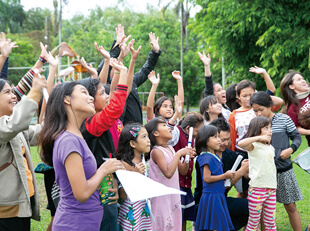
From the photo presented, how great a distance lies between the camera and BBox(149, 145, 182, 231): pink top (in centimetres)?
377

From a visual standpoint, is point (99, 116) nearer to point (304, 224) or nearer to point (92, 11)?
point (304, 224)

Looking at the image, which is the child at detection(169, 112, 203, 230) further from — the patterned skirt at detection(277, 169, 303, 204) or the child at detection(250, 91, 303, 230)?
the patterned skirt at detection(277, 169, 303, 204)

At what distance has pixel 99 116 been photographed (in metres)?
2.82

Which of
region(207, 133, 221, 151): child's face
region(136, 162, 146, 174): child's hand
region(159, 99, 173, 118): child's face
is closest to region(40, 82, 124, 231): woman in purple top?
region(136, 162, 146, 174): child's hand

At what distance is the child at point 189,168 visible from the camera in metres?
4.38

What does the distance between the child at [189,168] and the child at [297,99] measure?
3.77ft

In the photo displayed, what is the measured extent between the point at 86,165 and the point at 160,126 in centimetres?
166

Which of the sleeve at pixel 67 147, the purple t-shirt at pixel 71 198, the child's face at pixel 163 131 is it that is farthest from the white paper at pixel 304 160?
the sleeve at pixel 67 147

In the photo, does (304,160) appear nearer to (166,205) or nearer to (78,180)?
(166,205)

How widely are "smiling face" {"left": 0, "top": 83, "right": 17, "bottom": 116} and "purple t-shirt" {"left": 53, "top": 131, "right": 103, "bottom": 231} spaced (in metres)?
0.71

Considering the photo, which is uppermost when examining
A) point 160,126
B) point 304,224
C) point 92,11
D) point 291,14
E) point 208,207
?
point 92,11

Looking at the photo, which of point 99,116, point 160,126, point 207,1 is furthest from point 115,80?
point 207,1

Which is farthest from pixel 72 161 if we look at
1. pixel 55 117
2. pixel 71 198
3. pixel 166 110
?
pixel 166 110

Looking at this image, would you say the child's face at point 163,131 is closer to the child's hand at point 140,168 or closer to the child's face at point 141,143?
the child's face at point 141,143
